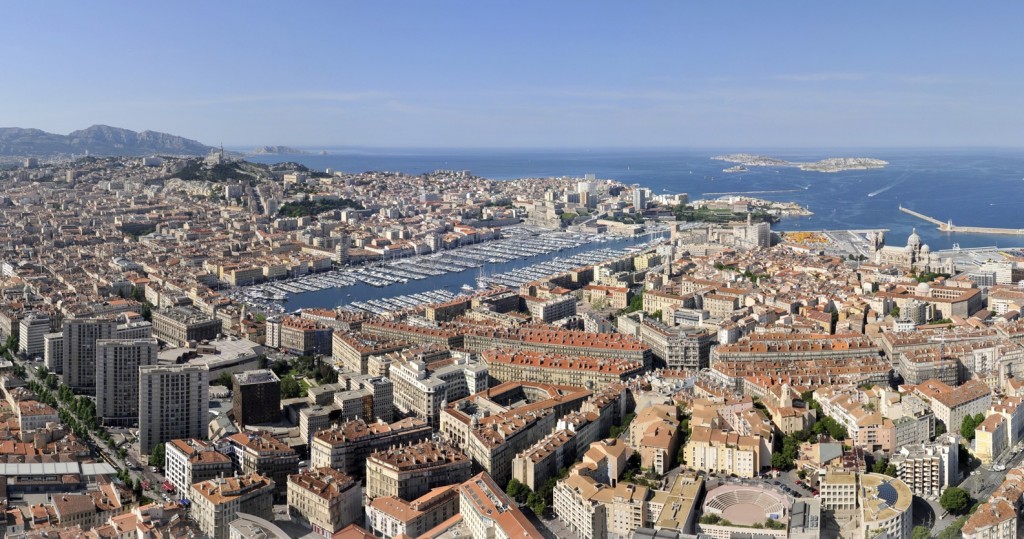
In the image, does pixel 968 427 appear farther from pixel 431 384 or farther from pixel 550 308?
pixel 550 308

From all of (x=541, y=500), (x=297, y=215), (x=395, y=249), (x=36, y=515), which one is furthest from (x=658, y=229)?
(x=36, y=515)

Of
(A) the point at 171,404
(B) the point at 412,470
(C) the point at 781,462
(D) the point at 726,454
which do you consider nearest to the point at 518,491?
(B) the point at 412,470

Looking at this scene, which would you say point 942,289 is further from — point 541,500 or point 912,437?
point 541,500

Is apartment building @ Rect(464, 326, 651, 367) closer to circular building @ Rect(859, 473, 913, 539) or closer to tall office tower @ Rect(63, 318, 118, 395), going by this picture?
circular building @ Rect(859, 473, 913, 539)

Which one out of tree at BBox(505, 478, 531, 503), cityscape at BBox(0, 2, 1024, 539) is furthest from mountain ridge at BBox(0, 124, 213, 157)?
tree at BBox(505, 478, 531, 503)

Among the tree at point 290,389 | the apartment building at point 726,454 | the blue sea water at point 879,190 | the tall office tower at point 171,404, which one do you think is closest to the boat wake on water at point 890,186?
the blue sea water at point 879,190

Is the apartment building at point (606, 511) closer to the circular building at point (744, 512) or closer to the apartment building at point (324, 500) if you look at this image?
the circular building at point (744, 512)
